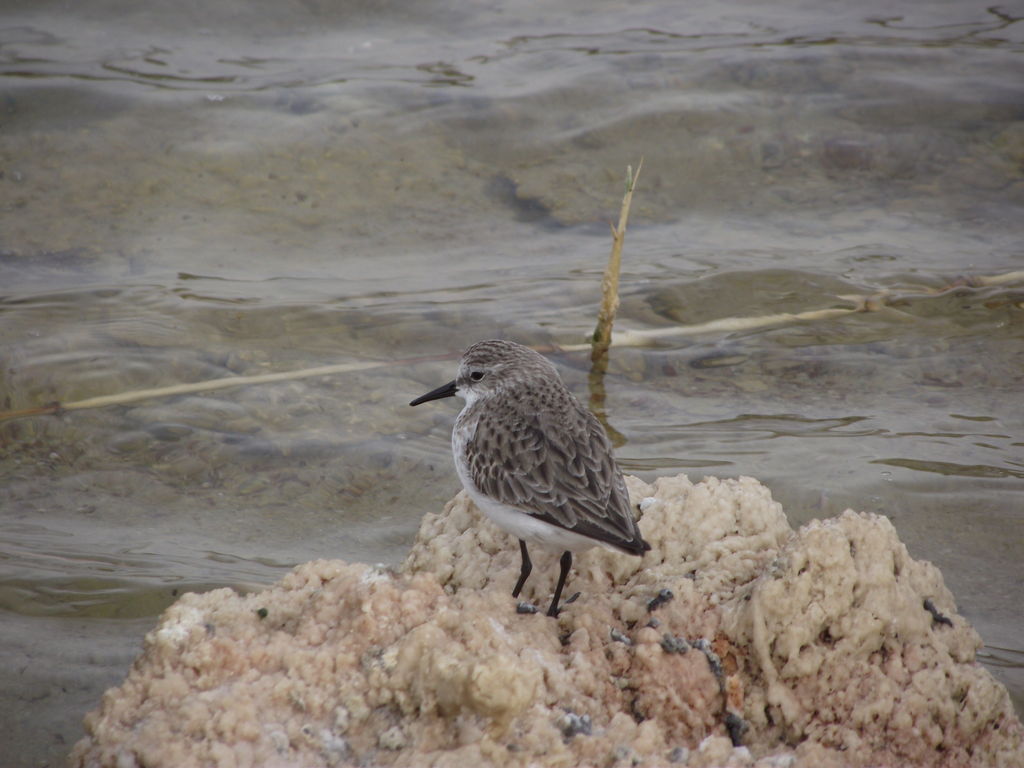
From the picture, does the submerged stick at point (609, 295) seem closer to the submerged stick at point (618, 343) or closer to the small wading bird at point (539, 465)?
the submerged stick at point (618, 343)

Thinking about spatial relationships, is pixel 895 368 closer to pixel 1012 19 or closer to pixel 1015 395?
pixel 1015 395

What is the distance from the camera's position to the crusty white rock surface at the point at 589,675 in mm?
2795

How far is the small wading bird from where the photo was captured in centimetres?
374

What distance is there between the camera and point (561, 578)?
372cm

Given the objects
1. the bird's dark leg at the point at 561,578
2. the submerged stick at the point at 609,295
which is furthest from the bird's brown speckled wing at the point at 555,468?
the submerged stick at the point at 609,295

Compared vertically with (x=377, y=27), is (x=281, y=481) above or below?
below

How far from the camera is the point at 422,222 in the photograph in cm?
963

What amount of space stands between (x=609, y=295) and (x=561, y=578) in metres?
3.37

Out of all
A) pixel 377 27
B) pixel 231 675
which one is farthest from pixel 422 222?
pixel 231 675

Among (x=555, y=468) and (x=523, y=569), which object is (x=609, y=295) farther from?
(x=523, y=569)

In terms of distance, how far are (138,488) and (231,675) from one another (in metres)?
3.26

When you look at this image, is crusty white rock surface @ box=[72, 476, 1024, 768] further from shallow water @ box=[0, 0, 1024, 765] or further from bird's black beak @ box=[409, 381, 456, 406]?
bird's black beak @ box=[409, 381, 456, 406]

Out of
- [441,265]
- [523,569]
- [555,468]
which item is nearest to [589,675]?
[523,569]

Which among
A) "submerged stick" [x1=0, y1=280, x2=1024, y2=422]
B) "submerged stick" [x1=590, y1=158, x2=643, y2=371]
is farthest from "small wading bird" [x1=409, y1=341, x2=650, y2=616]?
"submerged stick" [x1=0, y1=280, x2=1024, y2=422]
